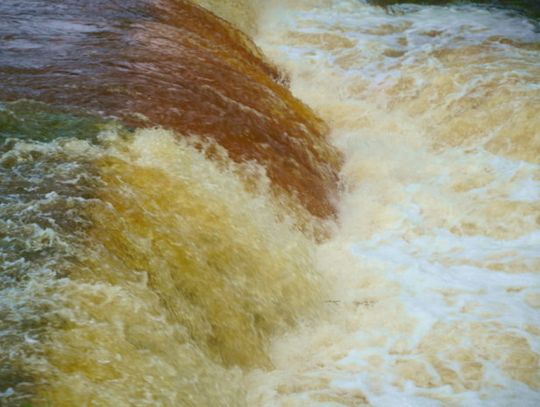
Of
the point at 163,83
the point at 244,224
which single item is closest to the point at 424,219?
the point at 244,224

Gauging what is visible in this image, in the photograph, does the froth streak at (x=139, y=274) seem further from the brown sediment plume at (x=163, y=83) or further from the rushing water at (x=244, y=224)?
the brown sediment plume at (x=163, y=83)

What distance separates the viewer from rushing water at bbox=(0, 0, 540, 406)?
9.39ft

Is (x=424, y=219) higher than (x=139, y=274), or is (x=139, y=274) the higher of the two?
(x=139, y=274)

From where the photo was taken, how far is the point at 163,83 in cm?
518

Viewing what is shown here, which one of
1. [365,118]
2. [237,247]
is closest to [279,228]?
[237,247]

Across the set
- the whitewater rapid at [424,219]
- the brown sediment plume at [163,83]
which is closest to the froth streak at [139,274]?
the whitewater rapid at [424,219]

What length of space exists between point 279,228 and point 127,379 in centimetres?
203

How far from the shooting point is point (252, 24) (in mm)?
9570

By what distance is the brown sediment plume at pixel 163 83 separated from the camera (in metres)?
4.78

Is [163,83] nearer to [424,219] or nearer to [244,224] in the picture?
[244,224]

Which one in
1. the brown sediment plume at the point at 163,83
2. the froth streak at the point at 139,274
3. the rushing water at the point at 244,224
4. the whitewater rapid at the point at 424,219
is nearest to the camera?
the froth streak at the point at 139,274

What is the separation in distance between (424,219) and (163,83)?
8.30 feet

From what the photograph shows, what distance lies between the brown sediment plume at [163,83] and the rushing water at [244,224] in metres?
0.03

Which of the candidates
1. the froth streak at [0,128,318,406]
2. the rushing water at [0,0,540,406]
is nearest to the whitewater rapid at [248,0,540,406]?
the rushing water at [0,0,540,406]
